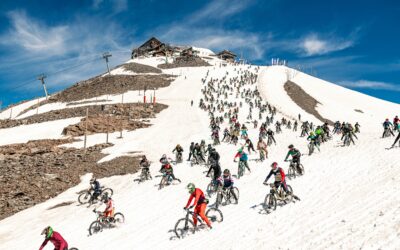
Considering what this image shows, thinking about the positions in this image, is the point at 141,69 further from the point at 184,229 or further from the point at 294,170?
the point at 184,229

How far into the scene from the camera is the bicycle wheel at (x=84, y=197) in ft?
77.2

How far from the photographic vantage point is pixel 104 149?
38938mm

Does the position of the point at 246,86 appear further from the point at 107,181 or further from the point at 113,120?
the point at 107,181

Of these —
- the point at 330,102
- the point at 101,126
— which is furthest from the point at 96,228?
the point at 330,102

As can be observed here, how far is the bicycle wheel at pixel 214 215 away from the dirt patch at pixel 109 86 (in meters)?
65.3

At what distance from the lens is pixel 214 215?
15180 mm

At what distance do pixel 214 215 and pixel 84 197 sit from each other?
12.6 m

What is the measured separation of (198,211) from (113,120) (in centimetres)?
3931

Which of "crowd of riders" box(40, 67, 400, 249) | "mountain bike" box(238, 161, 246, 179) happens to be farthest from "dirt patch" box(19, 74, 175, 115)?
"mountain bike" box(238, 161, 246, 179)

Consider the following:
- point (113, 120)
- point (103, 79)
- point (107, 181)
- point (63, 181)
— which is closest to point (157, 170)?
point (107, 181)

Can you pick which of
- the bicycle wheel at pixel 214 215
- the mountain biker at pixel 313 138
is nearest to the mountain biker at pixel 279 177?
the bicycle wheel at pixel 214 215

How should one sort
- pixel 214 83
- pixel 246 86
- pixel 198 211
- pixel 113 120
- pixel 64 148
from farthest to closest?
pixel 214 83, pixel 246 86, pixel 113 120, pixel 64 148, pixel 198 211

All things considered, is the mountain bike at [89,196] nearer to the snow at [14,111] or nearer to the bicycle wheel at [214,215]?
the bicycle wheel at [214,215]

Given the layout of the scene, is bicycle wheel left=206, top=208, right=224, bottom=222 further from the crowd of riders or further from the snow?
the snow
